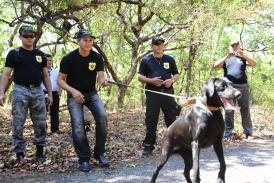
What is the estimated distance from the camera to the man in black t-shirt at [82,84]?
6.15 metres

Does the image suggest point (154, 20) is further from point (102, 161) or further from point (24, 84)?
point (102, 161)

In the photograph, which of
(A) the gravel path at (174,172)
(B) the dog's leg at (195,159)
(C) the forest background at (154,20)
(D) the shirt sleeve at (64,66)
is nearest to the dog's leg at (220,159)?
(B) the dog's leg at (195,159)

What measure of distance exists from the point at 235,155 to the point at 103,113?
243 cm

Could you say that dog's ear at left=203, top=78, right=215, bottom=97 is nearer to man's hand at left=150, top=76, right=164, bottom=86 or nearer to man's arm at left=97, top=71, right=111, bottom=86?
man's arm at left=97, top=71, right=111, bottom=86

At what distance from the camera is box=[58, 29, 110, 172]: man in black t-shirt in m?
6.15

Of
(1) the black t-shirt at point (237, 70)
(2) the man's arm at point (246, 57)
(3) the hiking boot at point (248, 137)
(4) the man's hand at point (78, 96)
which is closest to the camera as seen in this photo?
(4) the man's hand at point (78, 96)

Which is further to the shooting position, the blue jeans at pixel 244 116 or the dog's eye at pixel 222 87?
the blue jeans at pixel 244 116

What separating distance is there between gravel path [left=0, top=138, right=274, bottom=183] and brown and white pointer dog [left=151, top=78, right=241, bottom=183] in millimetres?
699

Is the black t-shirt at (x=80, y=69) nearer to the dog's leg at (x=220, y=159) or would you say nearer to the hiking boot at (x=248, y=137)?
the dog's leg at (x=220, y=159)

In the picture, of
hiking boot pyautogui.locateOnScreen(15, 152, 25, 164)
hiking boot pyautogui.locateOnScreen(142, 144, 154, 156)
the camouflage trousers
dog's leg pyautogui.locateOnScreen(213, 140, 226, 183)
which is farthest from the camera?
hiking boot pyautogui.locateOnScreen(142, 144, 154, 156)

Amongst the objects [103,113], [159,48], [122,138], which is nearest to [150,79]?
[159,48]

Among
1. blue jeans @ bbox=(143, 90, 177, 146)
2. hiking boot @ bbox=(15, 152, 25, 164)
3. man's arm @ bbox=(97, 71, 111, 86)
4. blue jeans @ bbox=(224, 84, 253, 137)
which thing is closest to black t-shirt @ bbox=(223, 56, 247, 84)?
blue jeans @ bbox=(224, 84, 253, 137)

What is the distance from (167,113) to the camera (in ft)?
23.3

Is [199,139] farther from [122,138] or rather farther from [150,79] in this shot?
[122,138]
